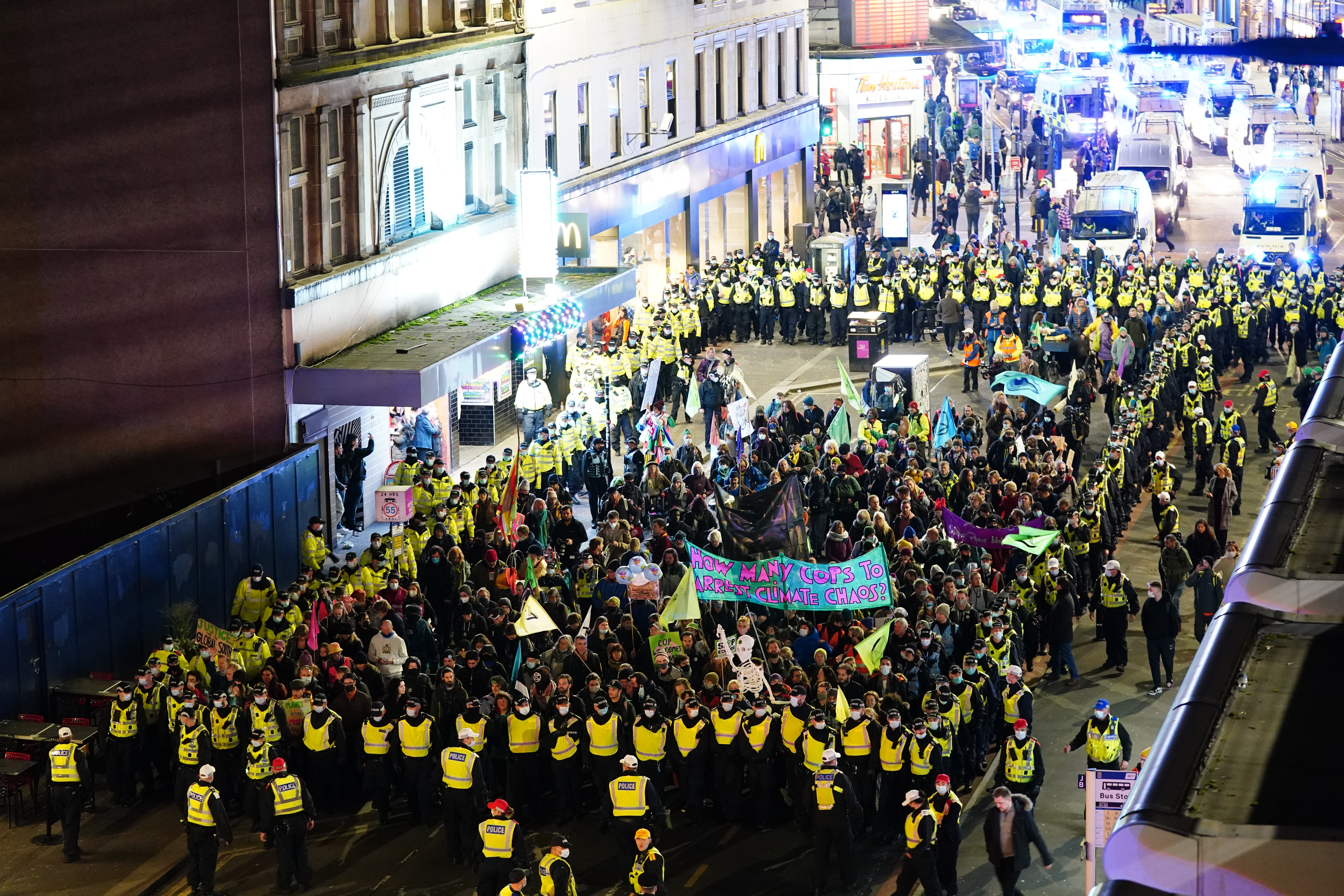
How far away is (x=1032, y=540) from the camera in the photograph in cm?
2325

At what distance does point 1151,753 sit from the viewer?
18.7 ft

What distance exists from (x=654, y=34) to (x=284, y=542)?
2301 cm

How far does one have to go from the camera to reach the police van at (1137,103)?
66.6m

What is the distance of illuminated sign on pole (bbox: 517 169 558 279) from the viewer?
36.2 m

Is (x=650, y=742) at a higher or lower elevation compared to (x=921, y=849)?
higher

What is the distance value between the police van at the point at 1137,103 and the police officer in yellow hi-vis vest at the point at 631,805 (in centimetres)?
4988

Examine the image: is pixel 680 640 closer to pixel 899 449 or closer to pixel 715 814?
pixel 715 814

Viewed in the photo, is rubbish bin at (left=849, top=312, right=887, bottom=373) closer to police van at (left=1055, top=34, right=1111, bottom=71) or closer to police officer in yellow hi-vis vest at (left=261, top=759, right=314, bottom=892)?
police officer in yellow hi-vis vest at (left=261, top=759, right=314, bottom=892)

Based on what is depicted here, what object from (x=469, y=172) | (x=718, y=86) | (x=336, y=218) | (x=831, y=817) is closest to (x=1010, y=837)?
(x=831, y=817)

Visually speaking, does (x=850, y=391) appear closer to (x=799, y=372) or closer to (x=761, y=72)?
(x=799, y=372)

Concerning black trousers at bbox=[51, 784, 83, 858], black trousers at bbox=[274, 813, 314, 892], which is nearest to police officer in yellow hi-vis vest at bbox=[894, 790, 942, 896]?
black trousers at bbox=[274, 813, 314, 892]

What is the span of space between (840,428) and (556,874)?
15496mm

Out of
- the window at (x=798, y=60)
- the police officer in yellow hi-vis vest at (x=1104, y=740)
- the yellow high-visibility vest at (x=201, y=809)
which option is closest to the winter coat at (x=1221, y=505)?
the police officer in yellow hi-vis vest at (x=1104, y=740)

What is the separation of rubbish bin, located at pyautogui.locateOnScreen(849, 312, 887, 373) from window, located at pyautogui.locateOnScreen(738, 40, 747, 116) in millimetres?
16586
